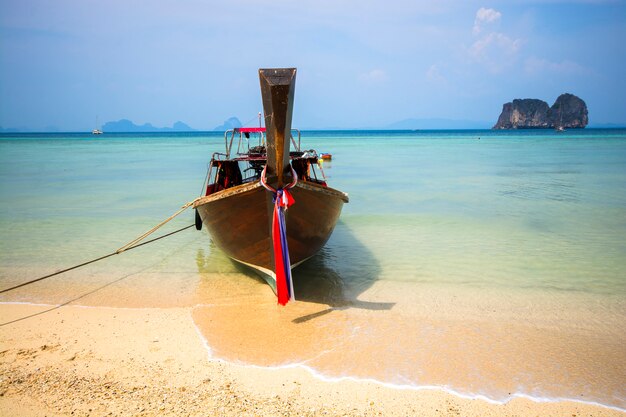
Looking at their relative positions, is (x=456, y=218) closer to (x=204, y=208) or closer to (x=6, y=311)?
(x=204, y=208)

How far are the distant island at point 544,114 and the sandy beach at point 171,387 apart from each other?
6394 inches

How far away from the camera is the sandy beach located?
3.74 m

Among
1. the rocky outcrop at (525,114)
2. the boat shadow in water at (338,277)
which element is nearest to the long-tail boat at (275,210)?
the boat shadow in water at (338,277)

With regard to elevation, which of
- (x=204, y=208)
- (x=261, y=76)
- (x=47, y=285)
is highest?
(x=261, y=76)

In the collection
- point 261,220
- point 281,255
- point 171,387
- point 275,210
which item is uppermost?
point 275,210

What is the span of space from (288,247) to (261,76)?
102 inches

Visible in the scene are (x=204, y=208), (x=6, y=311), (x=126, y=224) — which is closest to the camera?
(x=6, y=311)

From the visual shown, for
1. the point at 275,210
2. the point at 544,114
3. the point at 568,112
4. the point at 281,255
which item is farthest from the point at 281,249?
the point at 544,114

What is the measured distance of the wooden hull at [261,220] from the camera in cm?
572

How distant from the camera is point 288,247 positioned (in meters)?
6.15

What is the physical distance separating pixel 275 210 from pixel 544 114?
173 meters

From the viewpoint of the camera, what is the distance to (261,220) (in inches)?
231

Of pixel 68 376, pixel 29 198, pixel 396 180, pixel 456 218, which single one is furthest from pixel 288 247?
pixel 396 180

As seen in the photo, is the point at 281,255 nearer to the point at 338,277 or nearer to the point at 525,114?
the point at 338,277
